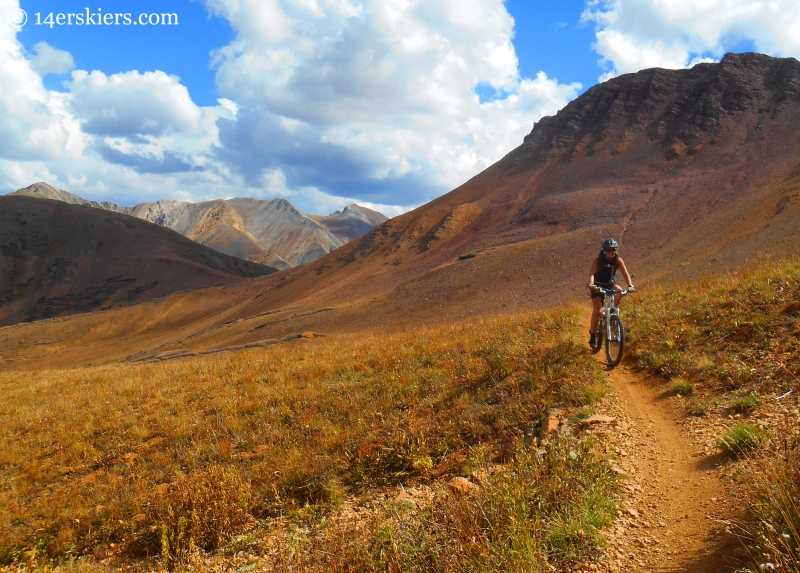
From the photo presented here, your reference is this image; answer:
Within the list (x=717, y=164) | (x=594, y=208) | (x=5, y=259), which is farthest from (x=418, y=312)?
(x=5, y=259)

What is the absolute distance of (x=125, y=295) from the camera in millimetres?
78062

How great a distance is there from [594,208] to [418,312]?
68.3 feet

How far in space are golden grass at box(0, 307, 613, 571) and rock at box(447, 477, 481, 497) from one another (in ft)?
1.36

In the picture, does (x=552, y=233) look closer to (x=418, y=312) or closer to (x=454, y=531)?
(x=418, y=312)

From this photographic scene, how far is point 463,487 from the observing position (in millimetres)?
4043

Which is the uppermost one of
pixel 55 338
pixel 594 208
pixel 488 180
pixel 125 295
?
pixel 488 180

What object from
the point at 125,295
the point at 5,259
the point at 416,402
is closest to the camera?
the point at 416,402

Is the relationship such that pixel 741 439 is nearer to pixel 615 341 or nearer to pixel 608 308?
pixel 615 341

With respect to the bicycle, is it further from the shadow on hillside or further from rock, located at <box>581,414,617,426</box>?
the shadow on hillside

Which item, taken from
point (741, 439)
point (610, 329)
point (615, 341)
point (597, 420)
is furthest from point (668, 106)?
point (741, 439)

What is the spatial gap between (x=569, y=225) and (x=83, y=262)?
86881 mm

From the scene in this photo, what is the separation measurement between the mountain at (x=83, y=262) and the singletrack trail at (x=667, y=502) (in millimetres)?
81466

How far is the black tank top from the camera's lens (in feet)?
26.9

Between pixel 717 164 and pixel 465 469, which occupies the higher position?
pixel 717 164
